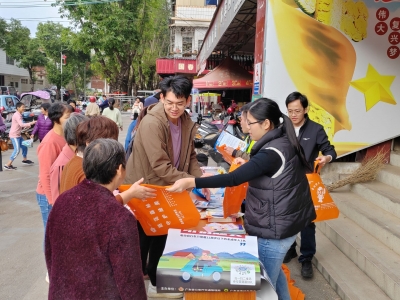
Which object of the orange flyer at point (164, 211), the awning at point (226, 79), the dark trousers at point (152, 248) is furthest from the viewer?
the awning at point (226, 79)

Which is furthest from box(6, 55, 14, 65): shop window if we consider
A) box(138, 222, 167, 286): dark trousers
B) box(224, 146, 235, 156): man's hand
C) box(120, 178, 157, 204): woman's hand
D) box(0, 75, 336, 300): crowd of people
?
box(120, 178, 157, 204): woman's hand

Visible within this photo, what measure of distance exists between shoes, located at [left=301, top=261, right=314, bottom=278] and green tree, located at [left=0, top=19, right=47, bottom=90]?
39498 millimetres

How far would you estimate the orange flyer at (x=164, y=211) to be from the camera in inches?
87.6

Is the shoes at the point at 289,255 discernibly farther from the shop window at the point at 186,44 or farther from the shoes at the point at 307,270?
the shop window at the point at 186,44

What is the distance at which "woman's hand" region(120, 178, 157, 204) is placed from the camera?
194 centimetres

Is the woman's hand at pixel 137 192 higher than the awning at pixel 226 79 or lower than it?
lower

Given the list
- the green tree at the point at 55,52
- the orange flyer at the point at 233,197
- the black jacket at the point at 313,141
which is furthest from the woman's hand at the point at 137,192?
the green tree at the point at 55,52

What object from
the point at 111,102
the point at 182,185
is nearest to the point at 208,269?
the point at 182,185

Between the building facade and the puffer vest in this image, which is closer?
the puffer vest

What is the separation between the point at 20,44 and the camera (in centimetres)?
3956

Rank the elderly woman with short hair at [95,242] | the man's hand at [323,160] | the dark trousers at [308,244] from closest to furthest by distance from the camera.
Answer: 1. the elderly woman with short hair at [95,242]
2. the man's hand at [323,160]
3. the dark trousers at [308,244]

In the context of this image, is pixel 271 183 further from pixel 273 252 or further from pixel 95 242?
pixel 95 242

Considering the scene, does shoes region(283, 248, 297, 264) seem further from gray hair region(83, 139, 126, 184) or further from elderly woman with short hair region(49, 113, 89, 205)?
gray hair region(83, 139, 126, 184)

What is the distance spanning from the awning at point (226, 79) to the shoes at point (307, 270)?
853 centimetres
